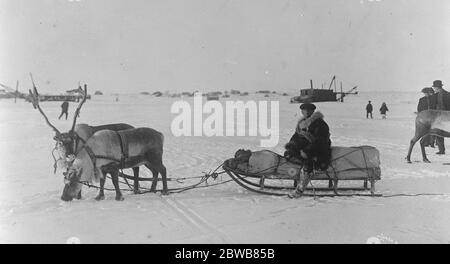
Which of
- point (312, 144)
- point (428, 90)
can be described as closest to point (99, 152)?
point (312, 144)

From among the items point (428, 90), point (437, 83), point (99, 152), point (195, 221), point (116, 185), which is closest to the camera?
point (195, 221)

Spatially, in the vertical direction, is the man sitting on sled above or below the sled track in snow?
above

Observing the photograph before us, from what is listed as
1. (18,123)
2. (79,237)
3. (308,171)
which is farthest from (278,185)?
(18,123)

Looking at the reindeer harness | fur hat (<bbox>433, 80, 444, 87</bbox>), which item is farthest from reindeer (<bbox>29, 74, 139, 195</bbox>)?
fur hat (<bbox>433, 80, 444, 87</bbox>)

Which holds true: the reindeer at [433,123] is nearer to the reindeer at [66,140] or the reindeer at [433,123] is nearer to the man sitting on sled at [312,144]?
the man sitting on sled at [312,144]

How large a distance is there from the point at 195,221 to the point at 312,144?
2.47 m

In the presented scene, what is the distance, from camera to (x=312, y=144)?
682 centimetres

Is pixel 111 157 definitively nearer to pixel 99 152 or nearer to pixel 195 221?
pixel 99 152

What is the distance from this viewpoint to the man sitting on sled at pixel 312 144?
22.3 feet

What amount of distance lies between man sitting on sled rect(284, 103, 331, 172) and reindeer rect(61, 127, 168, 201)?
246 centimetres

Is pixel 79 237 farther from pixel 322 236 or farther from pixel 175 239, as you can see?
pixel 322 236

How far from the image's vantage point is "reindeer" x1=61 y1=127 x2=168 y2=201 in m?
6.45

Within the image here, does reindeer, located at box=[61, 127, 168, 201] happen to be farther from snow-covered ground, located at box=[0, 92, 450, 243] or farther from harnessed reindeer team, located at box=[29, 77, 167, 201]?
snow-covered ground, located at box=[0, 92, 450, 243]

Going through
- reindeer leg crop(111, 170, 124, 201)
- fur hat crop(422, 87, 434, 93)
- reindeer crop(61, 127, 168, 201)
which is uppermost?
fur hat crop(422, 87, 434, 93)
